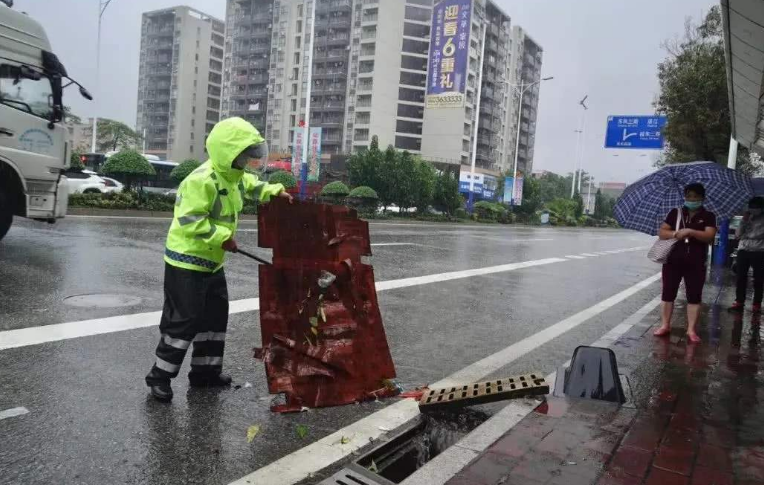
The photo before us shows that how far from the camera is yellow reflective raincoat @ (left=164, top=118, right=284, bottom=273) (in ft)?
11.4

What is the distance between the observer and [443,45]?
55812 mm

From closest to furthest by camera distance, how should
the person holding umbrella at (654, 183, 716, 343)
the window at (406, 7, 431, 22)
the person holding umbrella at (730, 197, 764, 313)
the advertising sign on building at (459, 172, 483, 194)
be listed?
the person holding umbrella at (654, 183, 716, 343) < the person holding umbrella at (730, 197, 764, 313) < the advertising sign on building at (459, 172, 483, 194) < the window at (406, 7, 431, 22)

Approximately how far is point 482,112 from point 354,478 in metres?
86.9

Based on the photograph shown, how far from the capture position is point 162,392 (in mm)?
3574

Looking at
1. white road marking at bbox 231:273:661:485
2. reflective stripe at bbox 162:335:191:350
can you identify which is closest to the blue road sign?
white road marking at bbox 231:273:661:485

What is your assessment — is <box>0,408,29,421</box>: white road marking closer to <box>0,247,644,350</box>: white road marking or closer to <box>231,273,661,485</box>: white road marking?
<box>0,247,644,350</box>: white road marking

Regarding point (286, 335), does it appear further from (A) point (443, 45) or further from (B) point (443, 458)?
(A) point (443, 45)

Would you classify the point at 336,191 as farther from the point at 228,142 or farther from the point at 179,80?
the point at 179,80

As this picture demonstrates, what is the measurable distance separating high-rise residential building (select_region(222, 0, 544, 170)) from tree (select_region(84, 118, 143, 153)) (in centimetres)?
1879

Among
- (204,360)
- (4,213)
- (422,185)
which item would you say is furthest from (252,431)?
(422,185)

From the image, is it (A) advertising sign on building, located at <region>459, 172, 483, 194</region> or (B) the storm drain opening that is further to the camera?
(A) advertising sign on building, located at <region>459, 172, 483, 194</region>

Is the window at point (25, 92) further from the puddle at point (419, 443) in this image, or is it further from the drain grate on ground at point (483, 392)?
the puddle at point (419, 443)

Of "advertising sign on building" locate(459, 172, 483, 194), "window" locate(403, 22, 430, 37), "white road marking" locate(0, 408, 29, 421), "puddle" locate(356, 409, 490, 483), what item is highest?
"window" locate(403, 22, 430, 37)

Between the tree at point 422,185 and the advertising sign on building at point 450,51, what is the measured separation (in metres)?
15.3
